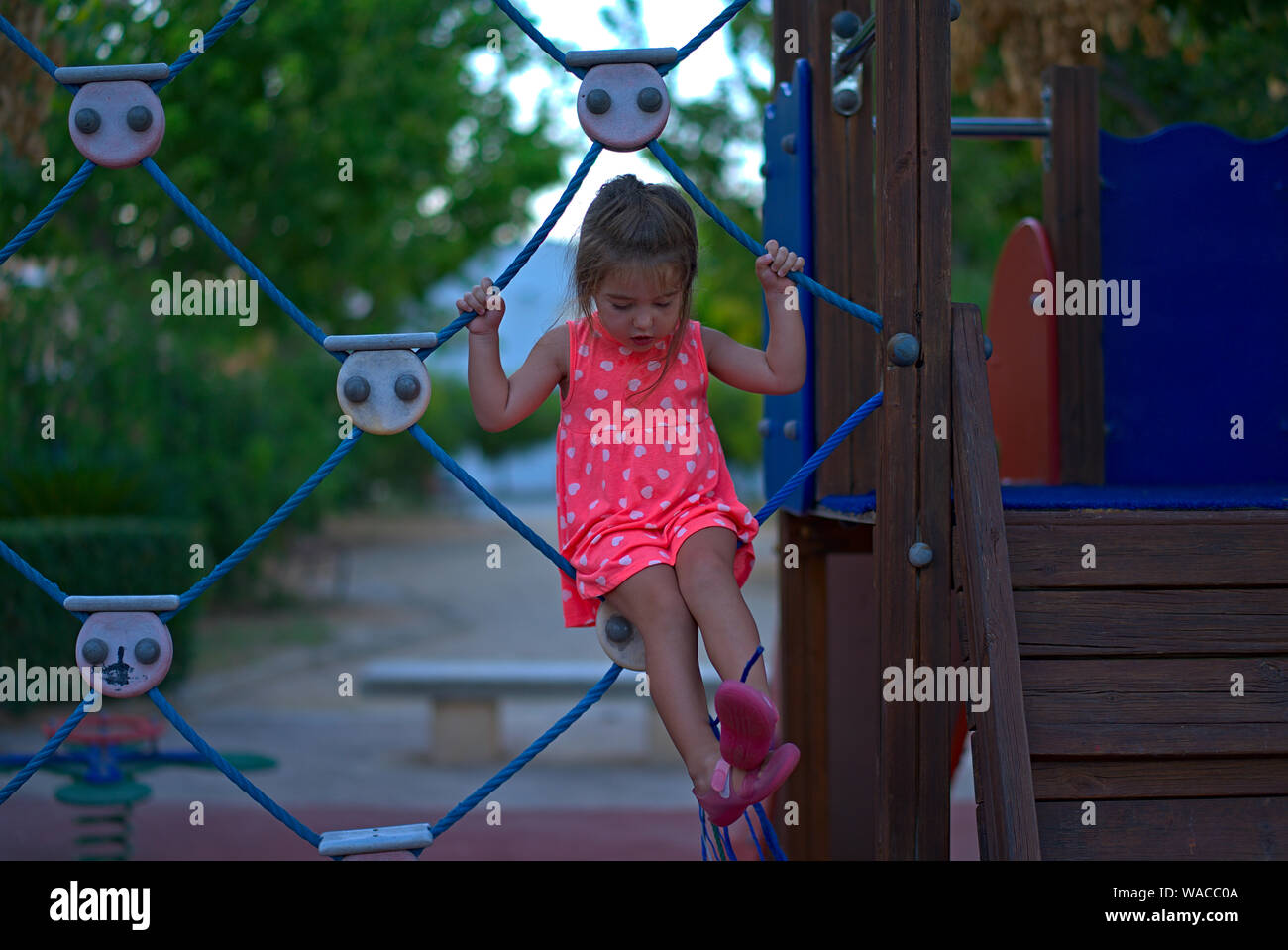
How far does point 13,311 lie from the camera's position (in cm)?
808

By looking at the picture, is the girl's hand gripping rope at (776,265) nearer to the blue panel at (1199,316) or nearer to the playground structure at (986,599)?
the playground structure at (986,599)

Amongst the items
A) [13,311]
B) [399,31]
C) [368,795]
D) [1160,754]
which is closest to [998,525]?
[1160,754]

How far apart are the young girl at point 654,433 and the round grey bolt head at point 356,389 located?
0.19 m

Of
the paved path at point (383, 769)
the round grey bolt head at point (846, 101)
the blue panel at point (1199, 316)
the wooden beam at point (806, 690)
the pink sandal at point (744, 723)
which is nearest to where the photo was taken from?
the pink sandal at point (744, 723)

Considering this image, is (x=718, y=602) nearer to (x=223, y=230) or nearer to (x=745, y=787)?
(x=745, y=787)

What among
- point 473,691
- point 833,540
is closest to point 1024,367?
point 833,540

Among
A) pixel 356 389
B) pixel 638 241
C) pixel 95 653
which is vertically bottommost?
pixel 95 653

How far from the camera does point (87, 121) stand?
2242 millimetres

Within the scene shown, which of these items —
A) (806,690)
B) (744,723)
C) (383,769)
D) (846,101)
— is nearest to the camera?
(744,723)

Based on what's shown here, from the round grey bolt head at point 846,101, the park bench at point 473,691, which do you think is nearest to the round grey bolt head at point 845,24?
the round grey bolt head at point 846,101

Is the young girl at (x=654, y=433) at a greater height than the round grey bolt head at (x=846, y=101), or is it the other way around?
the round grey bolt head at (x=846, y=101)

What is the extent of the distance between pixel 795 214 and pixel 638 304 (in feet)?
3.60

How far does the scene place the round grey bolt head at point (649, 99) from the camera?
2.22 m

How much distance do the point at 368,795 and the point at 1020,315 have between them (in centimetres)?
369
